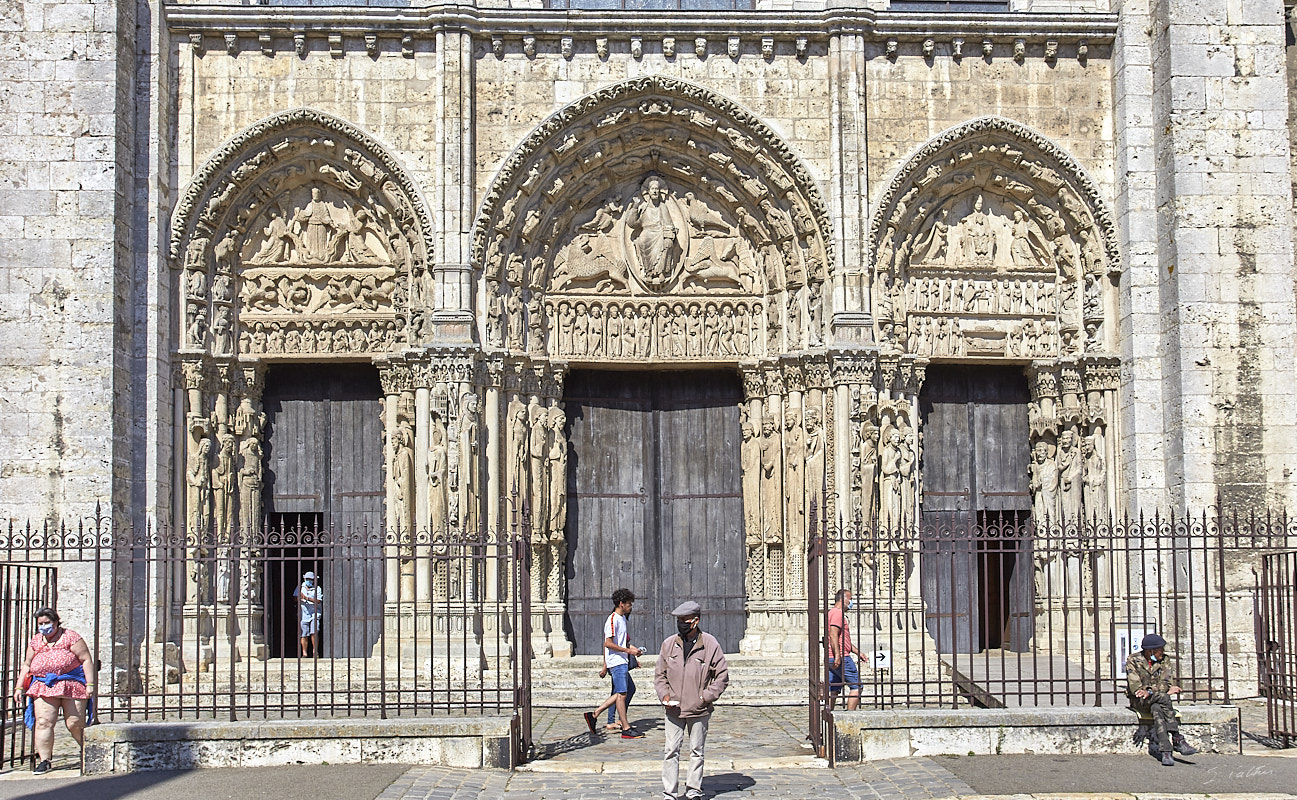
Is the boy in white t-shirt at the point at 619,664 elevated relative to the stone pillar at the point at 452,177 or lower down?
lower down

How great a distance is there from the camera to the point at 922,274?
14.6 metres

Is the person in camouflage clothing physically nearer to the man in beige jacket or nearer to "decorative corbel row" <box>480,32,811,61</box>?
the man in beige jacket

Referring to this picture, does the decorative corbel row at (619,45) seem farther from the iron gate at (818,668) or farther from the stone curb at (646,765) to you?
the stone curb at (646,765)

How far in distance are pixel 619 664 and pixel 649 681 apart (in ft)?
8.07

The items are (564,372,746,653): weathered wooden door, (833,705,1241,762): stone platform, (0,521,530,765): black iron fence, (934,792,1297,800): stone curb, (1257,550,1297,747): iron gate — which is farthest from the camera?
(564,372,746,653): weathered wooden door

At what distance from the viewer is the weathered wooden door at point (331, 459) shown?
14.4 m

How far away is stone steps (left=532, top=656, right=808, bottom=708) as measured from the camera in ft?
41.9

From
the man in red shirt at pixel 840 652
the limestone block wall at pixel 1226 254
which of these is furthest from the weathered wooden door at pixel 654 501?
the limestone block wall at pixel 1226 254

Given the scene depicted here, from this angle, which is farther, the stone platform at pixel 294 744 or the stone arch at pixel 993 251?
the stone arch at pixel 993 251

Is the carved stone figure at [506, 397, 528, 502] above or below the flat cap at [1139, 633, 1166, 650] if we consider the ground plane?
above

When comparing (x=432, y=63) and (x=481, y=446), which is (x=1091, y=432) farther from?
(x=432, y=63)

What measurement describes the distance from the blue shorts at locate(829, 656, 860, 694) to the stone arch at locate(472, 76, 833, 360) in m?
4.43

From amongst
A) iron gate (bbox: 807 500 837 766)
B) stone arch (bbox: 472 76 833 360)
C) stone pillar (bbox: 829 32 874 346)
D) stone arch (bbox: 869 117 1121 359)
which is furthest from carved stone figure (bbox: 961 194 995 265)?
iron gate (bbox: 807 500 837 766)

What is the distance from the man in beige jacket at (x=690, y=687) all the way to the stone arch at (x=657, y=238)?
5.99m
